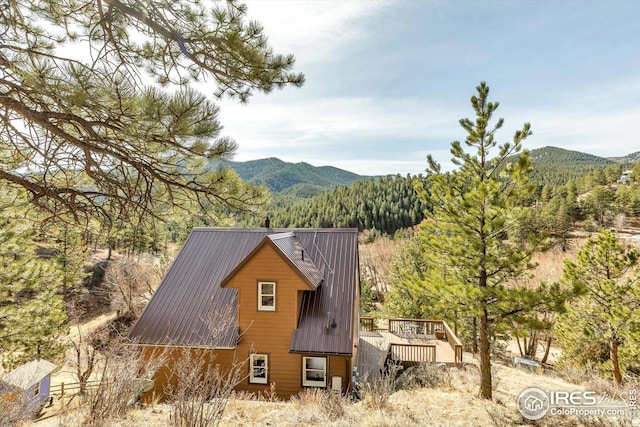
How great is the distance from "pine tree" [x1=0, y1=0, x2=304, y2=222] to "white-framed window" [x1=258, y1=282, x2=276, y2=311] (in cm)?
590

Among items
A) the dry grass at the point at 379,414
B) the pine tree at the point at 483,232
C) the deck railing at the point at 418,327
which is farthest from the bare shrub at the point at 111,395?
the deck railing at the point at 418,327

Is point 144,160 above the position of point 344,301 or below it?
above

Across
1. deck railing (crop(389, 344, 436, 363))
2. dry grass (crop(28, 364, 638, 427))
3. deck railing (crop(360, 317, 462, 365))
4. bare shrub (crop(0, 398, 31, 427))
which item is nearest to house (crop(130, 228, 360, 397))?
dry grass (crop(28, 364, 638, 427))

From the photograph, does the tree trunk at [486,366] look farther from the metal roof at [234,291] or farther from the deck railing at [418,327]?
the deck railing at [418,327]

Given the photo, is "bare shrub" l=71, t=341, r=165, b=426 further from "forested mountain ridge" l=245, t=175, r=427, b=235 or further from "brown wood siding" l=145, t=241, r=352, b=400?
"forested mountain ridge" l=245, t=175, r=427, b=235

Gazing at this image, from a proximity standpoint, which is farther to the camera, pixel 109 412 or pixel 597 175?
pixel 597 175

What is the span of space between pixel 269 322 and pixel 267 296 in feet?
2.98

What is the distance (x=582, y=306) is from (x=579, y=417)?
36.8 feet

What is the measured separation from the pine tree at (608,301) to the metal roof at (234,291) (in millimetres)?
9826

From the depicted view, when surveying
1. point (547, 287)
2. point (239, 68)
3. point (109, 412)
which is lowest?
point (109, 412)

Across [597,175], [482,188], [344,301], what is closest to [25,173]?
[344,301]

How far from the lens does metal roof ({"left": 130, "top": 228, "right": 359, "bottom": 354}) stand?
35.2 feet

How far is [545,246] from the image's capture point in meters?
8.77

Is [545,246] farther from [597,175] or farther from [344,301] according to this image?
[597,175]
